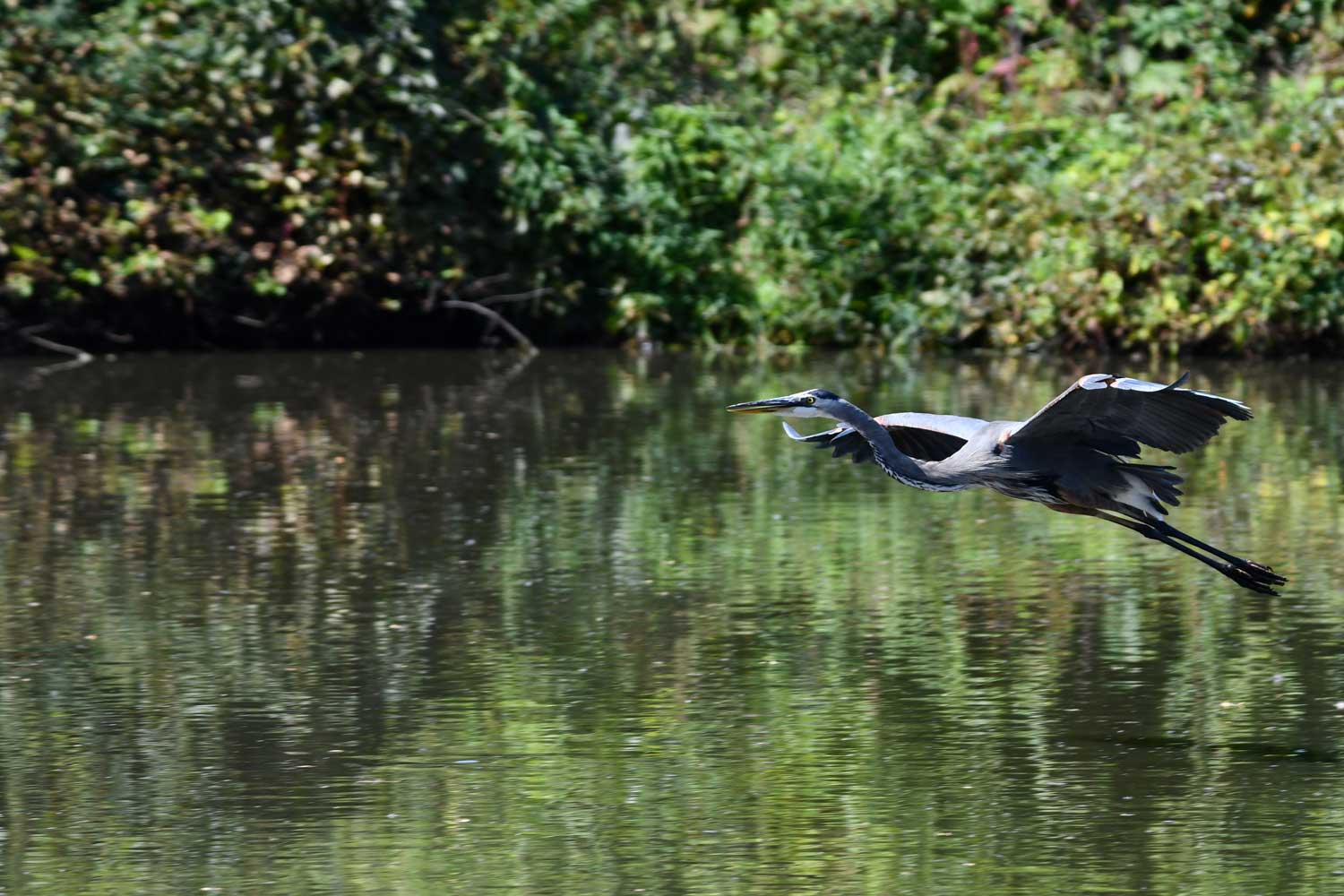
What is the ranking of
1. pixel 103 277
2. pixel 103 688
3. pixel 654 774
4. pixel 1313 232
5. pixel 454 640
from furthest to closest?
pixel 103 277 → pixel 1313 232 → pixel 454 640 → pixel 103 688 → pixel 654 774

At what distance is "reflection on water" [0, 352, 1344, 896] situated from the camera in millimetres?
5875

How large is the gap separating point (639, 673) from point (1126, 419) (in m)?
2.06

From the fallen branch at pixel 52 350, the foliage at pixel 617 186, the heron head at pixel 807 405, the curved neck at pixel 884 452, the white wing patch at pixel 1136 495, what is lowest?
the white wing patch at pixel 1136 495

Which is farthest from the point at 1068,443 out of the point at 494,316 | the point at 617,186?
the point at 617,186

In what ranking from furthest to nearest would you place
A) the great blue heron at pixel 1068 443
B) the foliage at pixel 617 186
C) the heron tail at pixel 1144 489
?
the foliage at pixel 617 186
the heron tail at pixel 1144 489
the great blue heron at pixel 1068 443

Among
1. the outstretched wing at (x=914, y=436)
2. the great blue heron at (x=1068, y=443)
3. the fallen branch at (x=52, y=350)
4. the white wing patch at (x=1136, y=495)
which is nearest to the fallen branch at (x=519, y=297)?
the fallen branch at (x=52, y=350)

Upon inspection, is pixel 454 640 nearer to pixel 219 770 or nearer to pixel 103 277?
pixel 219 770

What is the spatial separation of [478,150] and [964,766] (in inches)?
515

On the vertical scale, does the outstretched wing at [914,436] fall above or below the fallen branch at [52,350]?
below

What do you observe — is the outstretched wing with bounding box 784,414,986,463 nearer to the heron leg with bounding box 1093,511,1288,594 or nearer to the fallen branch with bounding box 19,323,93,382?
the heron leg with bounding box 1093,511,1288,594

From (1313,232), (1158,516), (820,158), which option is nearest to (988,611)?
(1158,516)

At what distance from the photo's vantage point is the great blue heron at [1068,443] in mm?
6695

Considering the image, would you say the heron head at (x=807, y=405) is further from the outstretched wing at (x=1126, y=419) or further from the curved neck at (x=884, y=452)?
the outstretched wing at (x=1126, y=419)

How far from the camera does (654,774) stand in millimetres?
6582
